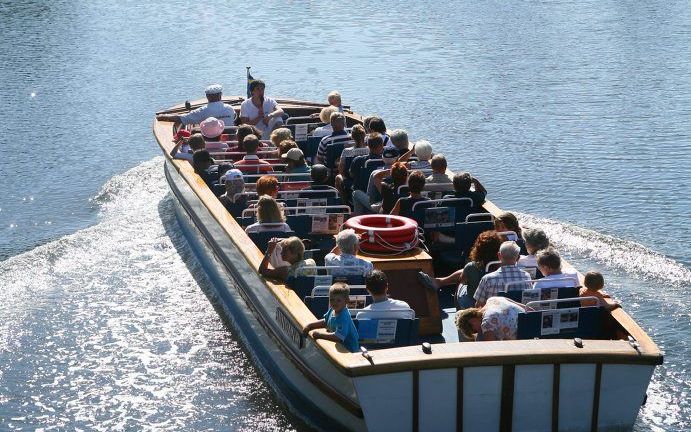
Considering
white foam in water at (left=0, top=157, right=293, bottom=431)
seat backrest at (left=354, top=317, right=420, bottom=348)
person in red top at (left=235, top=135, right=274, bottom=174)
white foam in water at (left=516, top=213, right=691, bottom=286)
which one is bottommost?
white foam in water at (left=0, top=157, right=293, bottom=431)

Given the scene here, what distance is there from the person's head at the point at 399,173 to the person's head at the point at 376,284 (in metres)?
2.69

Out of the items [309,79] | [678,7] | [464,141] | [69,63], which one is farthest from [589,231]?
[678,7]

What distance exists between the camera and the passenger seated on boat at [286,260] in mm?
9289

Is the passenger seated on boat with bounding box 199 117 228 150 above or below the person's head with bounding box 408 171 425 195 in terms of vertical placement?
below

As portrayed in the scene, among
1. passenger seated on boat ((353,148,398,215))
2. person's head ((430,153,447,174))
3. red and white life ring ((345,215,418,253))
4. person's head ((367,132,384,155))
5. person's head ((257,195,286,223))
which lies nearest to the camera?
red and white life ring ((345,215,418,253))

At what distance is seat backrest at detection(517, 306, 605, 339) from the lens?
8.30m

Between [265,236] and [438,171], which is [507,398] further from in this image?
[438,171]

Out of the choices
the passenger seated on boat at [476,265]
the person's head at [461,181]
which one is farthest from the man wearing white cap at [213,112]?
the passenger seated on boat at [476,265]

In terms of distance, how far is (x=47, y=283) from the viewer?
12.4m

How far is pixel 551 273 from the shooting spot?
8711mm

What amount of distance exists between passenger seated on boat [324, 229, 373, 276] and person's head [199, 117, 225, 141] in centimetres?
485

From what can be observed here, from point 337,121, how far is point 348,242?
14.0 feet

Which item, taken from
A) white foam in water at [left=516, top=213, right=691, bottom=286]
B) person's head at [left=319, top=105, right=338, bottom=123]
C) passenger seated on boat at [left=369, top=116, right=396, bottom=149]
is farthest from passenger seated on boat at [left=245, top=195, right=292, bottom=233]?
white foam in water at [left=516, top=213, right=691, bottom=286]

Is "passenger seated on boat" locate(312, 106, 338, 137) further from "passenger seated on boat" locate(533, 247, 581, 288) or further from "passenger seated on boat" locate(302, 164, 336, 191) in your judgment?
"passenger seated on boat" locate(533, 247, 581, 288)
